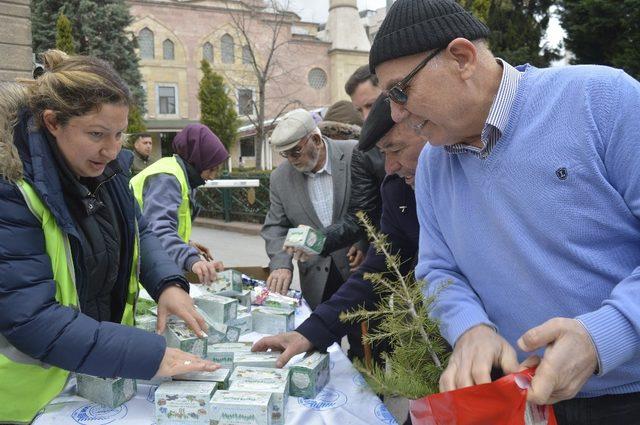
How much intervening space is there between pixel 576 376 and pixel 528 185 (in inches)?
16.8

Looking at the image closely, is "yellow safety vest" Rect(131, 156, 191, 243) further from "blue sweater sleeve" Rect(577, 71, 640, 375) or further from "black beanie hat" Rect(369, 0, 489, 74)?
"blue sweater sleeve" Rect(577, 71, 640, 375)

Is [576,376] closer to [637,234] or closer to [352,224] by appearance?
[637,234]

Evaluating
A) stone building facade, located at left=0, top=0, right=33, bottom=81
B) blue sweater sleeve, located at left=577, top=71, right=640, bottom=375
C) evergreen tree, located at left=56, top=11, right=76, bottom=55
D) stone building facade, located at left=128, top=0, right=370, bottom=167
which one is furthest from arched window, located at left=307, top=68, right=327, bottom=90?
blue sweater sleeve, located at left=577, top=71, right=640, bottom=375

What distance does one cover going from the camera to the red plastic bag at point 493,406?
98 cm

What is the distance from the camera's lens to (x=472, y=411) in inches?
40.2

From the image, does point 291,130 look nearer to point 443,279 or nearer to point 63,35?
point 443,279

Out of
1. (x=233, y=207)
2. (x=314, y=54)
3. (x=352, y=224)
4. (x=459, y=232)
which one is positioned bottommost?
(x=233, y=207)

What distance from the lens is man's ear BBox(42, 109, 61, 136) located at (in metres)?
1.72

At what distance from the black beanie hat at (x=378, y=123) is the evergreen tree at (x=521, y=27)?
11933mm

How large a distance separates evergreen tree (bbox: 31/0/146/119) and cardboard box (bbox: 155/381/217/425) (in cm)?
1875

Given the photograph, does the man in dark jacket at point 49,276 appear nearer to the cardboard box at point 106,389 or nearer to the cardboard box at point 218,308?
the cardboard box at point 106,389

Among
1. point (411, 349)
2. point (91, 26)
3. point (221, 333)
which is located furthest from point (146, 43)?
point (411, 349)

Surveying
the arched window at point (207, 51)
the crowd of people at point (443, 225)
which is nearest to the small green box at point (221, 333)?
the crowd of people at point (443, 225)

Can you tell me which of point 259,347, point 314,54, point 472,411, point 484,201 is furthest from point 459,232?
point 314,54
